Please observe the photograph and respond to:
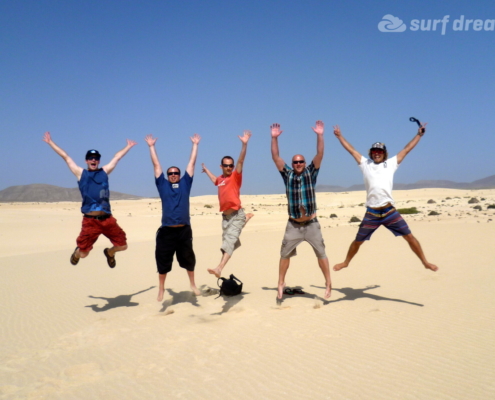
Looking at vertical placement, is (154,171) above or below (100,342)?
above

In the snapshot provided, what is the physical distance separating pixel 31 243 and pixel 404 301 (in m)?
17.9

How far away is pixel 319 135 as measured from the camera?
239 inches

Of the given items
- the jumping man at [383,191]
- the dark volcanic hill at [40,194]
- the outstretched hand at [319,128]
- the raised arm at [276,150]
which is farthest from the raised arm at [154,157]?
the dark volcanic hill at [40,194]

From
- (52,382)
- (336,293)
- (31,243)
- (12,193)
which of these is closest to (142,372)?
(52,382)

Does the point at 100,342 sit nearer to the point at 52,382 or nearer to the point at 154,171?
the point at 52,382

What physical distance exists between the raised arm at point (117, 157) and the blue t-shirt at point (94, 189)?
11 cm

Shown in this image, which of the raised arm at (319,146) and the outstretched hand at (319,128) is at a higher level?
the outstretched hand at (319,128)

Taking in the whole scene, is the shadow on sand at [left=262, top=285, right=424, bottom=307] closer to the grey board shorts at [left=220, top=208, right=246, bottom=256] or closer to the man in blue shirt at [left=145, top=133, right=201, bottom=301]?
the grey board shorts at [left=220, top=208, right=246, bottom=256]

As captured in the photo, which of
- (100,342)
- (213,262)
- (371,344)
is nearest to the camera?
(371,344)

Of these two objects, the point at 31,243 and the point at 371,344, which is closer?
the point at 371,344

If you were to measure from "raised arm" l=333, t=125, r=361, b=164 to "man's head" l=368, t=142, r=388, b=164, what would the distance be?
0.77ft

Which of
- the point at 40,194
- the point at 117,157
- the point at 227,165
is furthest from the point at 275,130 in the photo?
the point at 40,194

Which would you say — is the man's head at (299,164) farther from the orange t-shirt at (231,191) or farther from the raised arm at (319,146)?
the orange t-shirt at (231,191)

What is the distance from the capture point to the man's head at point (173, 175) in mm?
6555
